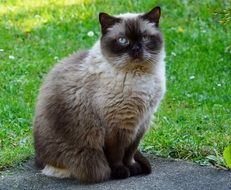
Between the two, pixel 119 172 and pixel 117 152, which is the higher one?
pixel 117 152

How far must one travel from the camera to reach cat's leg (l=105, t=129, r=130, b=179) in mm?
4703

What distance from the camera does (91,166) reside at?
4750 millimetres

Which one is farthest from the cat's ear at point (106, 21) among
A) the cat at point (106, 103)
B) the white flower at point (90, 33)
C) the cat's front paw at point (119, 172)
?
the white flower at point (90, 33)

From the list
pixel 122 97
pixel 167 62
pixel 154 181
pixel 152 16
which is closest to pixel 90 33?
pixel 167 62

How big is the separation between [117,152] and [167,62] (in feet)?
10.1

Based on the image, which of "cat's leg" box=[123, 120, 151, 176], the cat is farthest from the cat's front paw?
"cat's leg" box=[123, 120, 151, 176]

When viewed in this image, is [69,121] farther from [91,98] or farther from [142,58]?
[142,58]

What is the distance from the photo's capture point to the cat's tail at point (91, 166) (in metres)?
4.74

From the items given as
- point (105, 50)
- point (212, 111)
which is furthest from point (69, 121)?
point (212, 111)

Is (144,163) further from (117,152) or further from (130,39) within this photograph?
(130,39)

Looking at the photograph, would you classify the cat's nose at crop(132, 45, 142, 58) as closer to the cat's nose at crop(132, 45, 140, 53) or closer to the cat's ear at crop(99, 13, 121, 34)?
the cat's nose at crop(132, 45, 140, 53)

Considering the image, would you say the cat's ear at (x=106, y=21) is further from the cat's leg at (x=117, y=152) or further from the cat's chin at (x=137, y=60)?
the cat's leg at (x=117, y=152)

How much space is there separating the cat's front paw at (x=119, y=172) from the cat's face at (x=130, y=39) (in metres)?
0.73

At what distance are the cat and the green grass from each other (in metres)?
0.54
